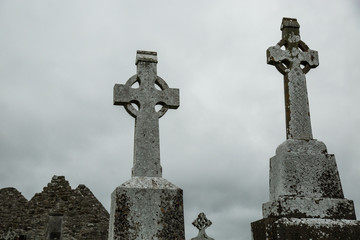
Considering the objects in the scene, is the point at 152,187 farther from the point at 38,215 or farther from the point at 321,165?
the point at 38,215

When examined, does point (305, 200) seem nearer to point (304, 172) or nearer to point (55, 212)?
point (304, 172)

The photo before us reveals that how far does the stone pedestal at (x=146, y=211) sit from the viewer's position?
3797 mm

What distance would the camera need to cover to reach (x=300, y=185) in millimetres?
3625

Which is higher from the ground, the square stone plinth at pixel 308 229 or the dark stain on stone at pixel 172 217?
the dark stain on stone at pixel 172 217

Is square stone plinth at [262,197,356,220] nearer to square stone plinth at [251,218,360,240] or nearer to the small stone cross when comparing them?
square stone plinth at [251,218,360,240]

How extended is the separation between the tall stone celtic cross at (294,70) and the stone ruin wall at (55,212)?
1102cm

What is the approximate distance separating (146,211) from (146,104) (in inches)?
41.9

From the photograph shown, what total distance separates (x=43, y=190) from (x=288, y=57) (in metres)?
11.8

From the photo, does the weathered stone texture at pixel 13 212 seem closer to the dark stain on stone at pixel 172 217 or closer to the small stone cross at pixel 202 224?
the small stone cross at pixel 202 224

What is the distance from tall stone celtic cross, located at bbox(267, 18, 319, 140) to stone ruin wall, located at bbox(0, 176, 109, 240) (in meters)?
11.0

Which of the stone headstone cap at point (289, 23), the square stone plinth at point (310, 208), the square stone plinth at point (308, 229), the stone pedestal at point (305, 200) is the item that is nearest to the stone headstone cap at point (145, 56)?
the stone headstone cap at point (289, 23)

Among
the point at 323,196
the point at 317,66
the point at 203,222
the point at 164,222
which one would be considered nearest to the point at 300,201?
the point at 323,196

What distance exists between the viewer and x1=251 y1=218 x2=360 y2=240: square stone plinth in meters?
3.35

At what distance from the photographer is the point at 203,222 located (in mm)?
8148
